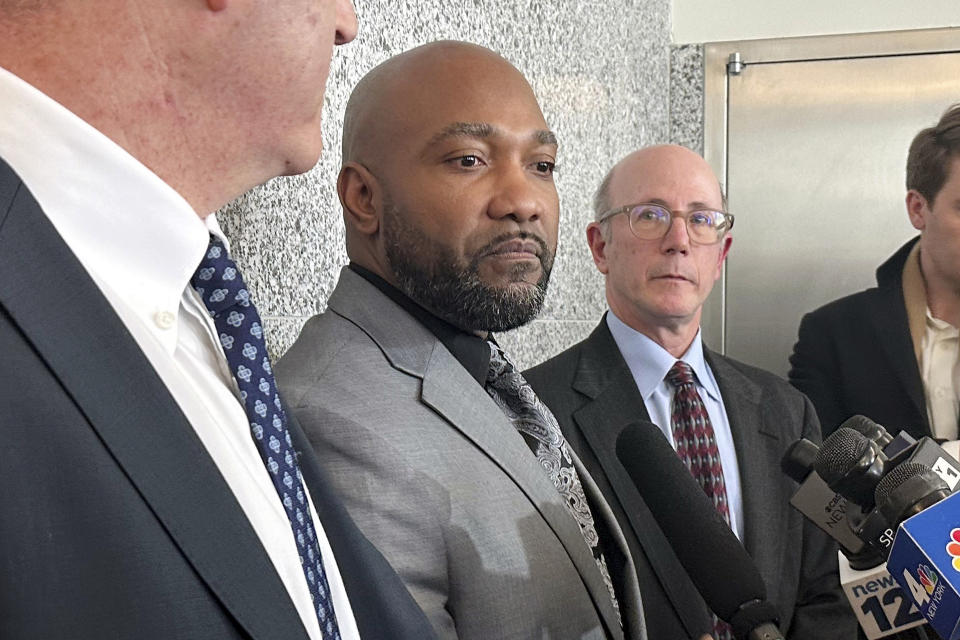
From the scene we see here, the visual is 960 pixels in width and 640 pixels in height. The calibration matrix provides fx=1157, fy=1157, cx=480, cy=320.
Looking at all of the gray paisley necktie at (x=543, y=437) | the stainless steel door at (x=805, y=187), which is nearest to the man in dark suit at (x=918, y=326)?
the stainless steel door at (x=805, y=187)

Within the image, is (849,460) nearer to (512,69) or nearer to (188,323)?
(188,323)

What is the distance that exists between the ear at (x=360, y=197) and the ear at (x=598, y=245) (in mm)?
818

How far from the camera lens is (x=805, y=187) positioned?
138 inches

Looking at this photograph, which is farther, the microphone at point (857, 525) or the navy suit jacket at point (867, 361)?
the navy suit jacket at point (867, 361)

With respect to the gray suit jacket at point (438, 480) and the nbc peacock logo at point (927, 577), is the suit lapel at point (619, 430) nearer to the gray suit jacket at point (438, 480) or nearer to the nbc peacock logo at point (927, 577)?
the gray suit jacket at point (438, 480)

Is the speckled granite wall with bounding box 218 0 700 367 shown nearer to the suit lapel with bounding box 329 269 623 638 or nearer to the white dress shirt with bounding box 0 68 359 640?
the suit lapel with bounding box 329 269 623 638

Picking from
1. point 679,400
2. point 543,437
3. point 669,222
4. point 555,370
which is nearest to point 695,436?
point 679,400

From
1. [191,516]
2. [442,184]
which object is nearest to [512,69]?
[442,184]

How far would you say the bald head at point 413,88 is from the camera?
1.41 m

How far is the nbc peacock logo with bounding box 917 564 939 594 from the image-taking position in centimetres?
85

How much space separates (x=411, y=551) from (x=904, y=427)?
151cm

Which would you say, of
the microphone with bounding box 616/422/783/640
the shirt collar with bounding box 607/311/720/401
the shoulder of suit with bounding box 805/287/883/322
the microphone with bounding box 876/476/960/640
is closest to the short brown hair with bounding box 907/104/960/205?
the shoulder of suit with bounding box 805/287/883/322

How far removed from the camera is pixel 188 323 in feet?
2.62

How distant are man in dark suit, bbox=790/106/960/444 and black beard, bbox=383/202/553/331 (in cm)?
122
